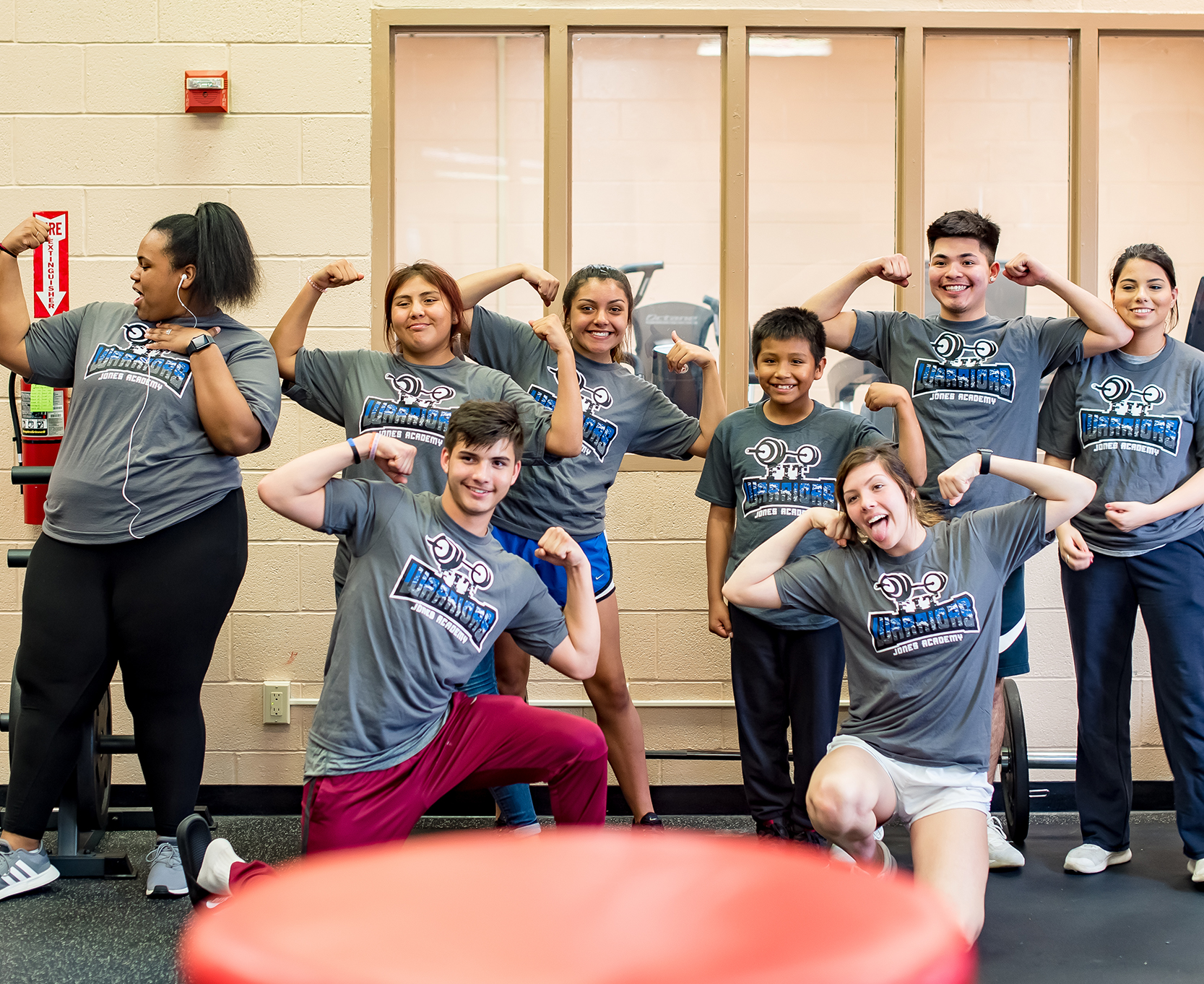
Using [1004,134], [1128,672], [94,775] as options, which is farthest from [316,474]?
[1004,134]

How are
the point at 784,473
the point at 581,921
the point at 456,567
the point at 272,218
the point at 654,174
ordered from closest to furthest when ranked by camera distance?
the point at 581,921
the point at 456,567
the point at 784,473
the point at 272,218
the point at 654,174

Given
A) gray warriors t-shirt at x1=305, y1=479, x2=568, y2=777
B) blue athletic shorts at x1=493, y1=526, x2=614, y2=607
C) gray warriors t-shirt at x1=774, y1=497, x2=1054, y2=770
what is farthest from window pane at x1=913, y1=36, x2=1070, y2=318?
gray warriors t-shirt at x1=305, y1=479, x2=568, y2=777

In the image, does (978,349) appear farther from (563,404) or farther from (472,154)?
(472,154)

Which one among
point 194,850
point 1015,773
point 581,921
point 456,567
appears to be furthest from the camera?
point 1015,773

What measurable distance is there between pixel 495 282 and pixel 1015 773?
1.80m

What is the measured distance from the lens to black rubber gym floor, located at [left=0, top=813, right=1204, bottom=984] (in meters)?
1.99

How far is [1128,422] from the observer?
2467mm

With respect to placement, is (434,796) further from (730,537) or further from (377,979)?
(377,979)

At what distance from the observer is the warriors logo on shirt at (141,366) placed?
2.25m

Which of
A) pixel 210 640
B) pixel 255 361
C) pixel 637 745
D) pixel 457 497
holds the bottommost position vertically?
pixel 637 745

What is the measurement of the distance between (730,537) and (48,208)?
220 cm

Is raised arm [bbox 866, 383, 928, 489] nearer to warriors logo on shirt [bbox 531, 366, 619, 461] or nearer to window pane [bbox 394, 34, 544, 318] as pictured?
warriors logo on shirt [bbox 531, 366, 619, 461]

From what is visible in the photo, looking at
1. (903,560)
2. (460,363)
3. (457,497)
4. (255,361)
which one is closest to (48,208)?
(255,361)

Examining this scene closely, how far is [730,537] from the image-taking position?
256 centimetres
